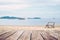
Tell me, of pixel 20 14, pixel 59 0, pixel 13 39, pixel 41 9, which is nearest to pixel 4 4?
pixel 20 14

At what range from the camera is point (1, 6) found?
330 cm

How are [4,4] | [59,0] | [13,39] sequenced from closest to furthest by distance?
[13,39] → [4,4] → [59,0]

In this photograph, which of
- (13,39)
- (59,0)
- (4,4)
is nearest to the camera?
(13,39)

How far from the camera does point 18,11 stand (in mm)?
3357

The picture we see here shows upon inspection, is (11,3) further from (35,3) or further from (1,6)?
(35,3)

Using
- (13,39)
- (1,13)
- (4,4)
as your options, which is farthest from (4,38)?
(1,13)

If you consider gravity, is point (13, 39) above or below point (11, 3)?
below

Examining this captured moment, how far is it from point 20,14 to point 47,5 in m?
0.54

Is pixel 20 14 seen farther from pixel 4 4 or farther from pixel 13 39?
pixel 13 39

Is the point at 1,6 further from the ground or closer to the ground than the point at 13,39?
further from the ground

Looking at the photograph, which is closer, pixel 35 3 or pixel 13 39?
pixel 13 39

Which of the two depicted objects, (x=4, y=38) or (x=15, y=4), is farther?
(x=15, y=4)

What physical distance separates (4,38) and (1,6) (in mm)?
1294

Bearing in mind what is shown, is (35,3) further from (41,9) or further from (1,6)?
(1,6)
